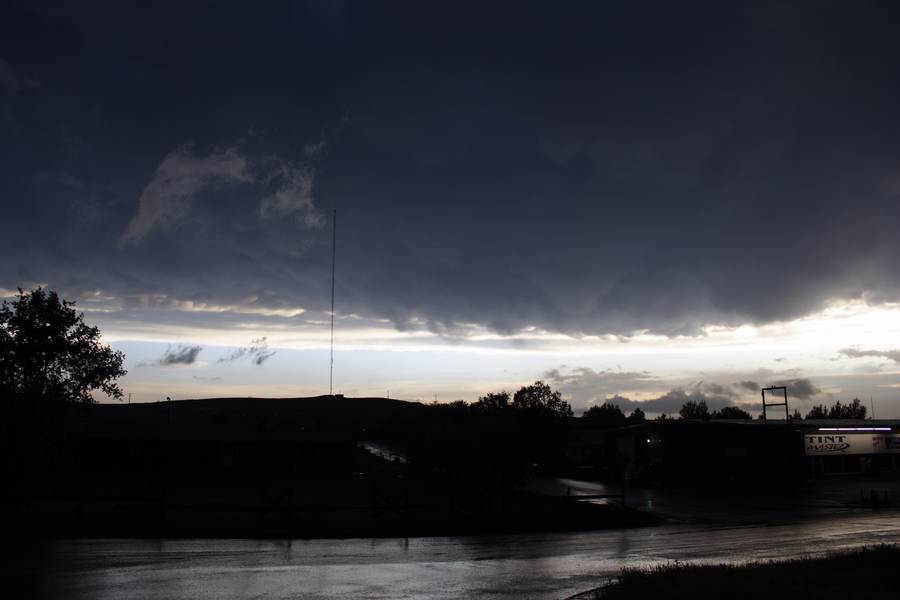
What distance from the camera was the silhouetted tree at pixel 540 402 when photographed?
6206cm

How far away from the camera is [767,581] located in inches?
579

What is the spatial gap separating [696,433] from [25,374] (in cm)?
5879

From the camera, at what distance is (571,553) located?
2328 cm

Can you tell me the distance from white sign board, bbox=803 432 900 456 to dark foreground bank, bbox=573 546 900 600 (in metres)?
55.1

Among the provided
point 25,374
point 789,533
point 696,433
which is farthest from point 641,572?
point 696,433

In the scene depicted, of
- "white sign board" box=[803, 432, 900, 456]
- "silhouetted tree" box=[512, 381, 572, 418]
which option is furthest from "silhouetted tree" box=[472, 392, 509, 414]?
"white sign board" box=[803, 432, 900, 456]

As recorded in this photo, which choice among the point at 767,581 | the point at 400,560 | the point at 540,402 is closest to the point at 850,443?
the point at 540,402

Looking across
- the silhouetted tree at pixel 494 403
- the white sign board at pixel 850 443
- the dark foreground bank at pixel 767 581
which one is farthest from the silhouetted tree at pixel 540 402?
the dark foreground bank at pixel 767 581

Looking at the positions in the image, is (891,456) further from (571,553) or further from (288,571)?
(288,571)

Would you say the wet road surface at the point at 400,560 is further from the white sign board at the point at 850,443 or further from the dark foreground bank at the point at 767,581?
the white sign board at the point at 850,443

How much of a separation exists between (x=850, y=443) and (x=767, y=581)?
217ft

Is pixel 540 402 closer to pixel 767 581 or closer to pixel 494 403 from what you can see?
pixel 494 403

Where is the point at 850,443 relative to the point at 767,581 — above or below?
above

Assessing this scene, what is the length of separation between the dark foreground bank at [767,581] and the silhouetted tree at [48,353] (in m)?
26.3
